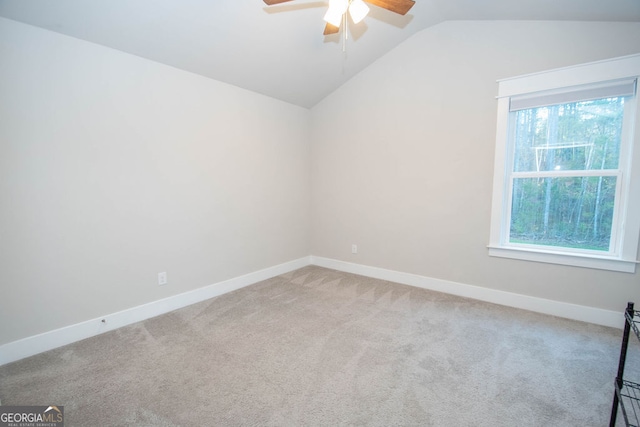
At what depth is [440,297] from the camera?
3.04 m

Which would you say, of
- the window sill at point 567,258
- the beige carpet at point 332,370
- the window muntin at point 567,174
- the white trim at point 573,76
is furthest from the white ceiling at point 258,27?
the beige carpet at point 332,370

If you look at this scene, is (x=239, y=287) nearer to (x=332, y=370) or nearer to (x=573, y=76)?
(x=332, y=370)

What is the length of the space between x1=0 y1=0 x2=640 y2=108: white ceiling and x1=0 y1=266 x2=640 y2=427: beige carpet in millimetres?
2402

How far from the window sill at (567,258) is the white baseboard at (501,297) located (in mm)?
379

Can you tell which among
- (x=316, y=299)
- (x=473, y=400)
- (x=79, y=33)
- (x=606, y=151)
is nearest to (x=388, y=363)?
(x=473, y=400)

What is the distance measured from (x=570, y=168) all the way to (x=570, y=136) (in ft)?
0.96

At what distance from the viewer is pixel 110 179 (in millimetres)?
2318

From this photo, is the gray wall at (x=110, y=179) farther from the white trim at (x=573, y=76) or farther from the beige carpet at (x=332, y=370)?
the white trim at (x=573, y=76)

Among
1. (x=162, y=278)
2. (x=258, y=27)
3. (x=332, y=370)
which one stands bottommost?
(x=332, y=370)

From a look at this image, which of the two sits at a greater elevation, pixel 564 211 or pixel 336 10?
pixel 336 10

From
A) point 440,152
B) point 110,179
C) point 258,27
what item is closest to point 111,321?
point 110,179

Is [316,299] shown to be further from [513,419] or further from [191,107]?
[191,107]

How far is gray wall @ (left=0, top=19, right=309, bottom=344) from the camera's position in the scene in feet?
6.32

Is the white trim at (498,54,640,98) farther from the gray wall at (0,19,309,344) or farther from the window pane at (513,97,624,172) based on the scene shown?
the gray wall at (0,19,309,344)
